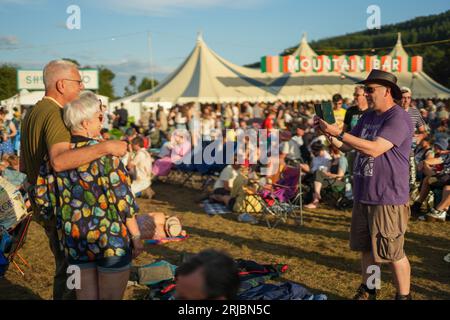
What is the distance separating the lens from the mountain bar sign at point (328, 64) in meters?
31.0

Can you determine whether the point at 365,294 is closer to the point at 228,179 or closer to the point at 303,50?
the point at 228,179

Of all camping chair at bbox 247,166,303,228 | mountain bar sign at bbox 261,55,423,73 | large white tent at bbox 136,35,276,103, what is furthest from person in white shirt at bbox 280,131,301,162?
mountain bar sign at bbox 261,55,423,73

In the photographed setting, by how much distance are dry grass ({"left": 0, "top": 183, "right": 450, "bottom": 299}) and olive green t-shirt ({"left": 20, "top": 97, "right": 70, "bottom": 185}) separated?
1796 millimetres

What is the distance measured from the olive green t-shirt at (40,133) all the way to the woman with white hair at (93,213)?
0.11 m

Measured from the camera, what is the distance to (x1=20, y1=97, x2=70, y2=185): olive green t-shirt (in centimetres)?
266

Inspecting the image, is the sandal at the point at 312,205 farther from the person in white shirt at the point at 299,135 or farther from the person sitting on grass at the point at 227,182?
the person in white shirt at the point at 299,135

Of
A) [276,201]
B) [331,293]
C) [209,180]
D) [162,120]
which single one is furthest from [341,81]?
[331,293]

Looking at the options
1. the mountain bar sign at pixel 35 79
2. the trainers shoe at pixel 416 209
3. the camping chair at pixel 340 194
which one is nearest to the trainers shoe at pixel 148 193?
the camping chair at pixel 340 194

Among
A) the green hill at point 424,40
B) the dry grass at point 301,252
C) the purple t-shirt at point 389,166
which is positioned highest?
the green hill at point 424,40

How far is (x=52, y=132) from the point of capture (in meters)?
2.66

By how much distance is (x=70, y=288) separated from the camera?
287 cm

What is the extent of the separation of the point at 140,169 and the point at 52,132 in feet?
20.6
